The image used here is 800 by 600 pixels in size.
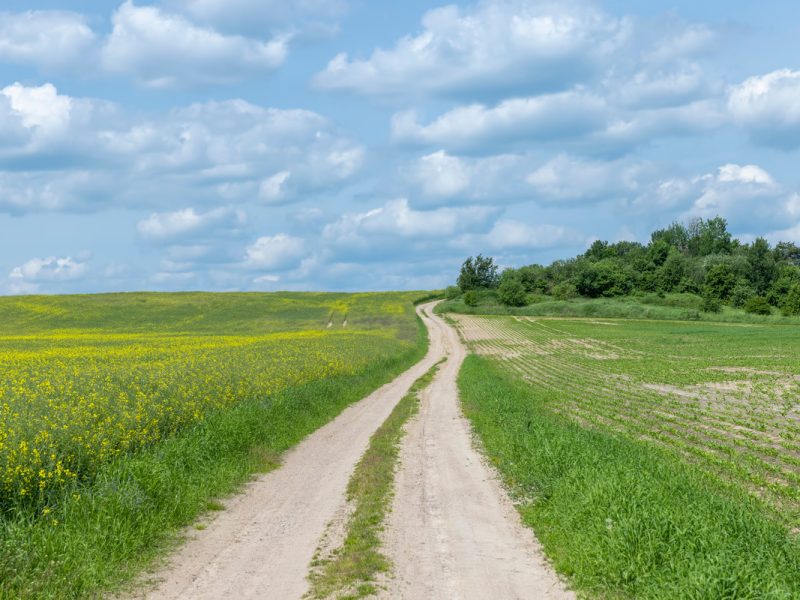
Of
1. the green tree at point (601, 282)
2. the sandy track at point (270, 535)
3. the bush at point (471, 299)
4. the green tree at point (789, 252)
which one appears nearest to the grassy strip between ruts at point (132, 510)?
the sandy track at point (270, 535)

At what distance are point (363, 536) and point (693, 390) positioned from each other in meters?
25.2

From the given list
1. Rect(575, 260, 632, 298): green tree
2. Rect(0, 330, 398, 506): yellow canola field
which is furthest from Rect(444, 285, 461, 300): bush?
Rect(0, 330, 398, 506): yellow canola field

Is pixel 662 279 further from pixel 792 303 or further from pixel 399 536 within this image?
pixel 399 536

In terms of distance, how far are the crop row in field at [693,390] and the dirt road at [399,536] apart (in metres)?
4.90

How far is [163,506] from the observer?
11.4 m

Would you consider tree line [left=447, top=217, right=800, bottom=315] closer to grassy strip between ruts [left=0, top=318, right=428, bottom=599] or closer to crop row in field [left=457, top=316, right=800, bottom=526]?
crop row in field [left=457, top=316, right=800, bottom=526]

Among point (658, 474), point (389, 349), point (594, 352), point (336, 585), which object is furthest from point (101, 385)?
point (594, 352)

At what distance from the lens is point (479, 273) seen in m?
154

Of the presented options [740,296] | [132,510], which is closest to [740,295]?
[740,296]

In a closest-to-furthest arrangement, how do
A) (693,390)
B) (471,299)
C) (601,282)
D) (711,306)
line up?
(693,390)
(711,306)
(471,299)
(601,282)

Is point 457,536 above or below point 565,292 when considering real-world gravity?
below

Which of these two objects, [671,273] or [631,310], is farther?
[671,273]

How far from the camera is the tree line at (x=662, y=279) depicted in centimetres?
12056

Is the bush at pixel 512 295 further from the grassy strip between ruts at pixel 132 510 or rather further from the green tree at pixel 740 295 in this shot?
the grassy strip between ruts at pixel 132 510
